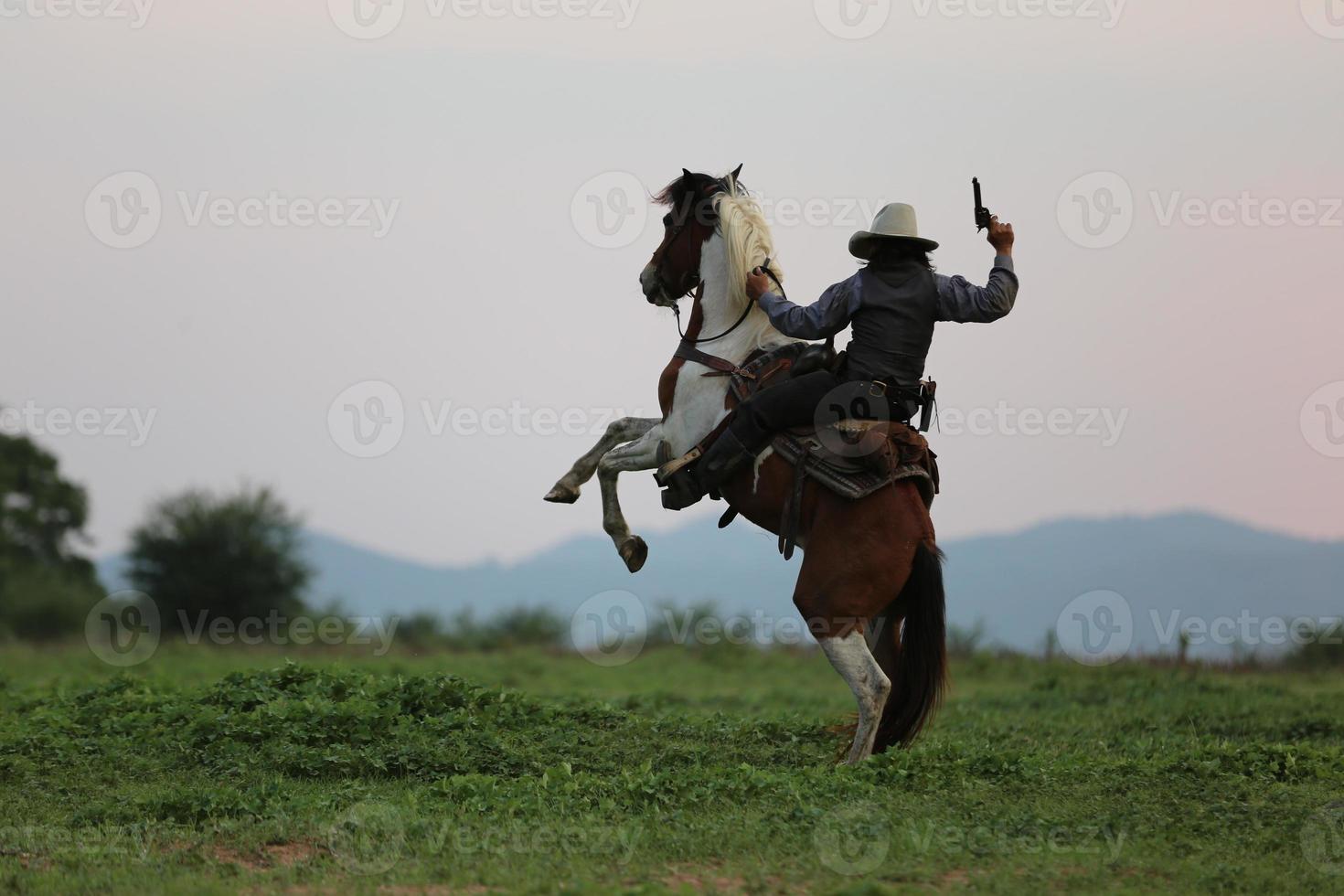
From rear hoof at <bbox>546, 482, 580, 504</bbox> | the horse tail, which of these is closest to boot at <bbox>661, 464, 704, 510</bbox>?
rear hoof at <bbox>546, 482, 580, 504</bbox>

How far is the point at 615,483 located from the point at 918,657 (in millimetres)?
2499

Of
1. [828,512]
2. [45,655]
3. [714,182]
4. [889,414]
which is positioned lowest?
[45,655]

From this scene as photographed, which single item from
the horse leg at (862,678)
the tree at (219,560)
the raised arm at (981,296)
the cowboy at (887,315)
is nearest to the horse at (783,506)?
the horse leg at (862,678)

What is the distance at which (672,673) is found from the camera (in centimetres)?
2062

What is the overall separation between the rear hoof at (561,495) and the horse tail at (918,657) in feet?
8.45

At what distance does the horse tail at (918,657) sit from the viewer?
877 cm

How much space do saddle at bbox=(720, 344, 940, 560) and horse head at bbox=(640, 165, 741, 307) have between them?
5.07 feet

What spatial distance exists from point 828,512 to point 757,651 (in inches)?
534

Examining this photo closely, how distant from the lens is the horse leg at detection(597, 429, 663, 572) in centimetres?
991

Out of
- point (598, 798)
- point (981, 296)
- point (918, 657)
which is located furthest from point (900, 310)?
point (598, 798)

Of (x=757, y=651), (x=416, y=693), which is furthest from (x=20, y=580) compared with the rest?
(x=416, y=693)

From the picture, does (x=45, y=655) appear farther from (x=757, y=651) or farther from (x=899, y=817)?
(x=899, y=817)

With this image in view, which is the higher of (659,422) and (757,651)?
(659,422)

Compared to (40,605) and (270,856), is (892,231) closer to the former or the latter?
(270,856)
